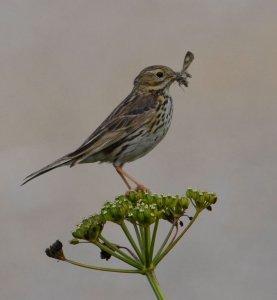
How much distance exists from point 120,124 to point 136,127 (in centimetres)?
16

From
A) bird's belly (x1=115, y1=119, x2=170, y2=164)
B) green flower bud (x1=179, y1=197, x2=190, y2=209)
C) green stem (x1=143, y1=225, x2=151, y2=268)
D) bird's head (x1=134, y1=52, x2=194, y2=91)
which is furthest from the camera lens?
bird's head (x1=134, y1=52, x2=194, y2=91)

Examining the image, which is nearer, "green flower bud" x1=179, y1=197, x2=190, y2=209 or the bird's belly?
"green flower bud" x1=179, y1=197, x2=190, y2=209

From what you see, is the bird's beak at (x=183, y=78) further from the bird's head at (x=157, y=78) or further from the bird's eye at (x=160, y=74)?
the bird's eye at (x=160, y=74)

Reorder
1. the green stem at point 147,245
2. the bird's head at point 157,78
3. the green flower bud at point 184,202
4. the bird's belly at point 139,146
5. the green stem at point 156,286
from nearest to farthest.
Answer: the green stem at point 156,286 → the green stem at point 147,245 → the green flower bud at point 184,202 → the bird's belly at point 139,146 → the bird's head at point 157,78

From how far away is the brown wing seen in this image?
7.78m

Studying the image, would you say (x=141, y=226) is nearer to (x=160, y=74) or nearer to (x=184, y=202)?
(x=184, y=202)

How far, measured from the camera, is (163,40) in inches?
786

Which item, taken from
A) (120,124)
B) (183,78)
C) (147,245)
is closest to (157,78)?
(183,78)

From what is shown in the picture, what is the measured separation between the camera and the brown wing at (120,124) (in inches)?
306

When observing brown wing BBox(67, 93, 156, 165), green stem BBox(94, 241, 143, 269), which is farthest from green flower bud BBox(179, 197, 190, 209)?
brown wing BBox(67, 93, 156, 165)

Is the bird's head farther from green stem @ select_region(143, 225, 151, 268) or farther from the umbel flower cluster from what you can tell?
green stem @ select_region(143, 225, 151, 268)

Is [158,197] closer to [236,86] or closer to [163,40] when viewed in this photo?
[236,86]

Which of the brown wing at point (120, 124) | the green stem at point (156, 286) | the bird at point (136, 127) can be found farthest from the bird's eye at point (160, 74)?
the green stem at point (156, 286)

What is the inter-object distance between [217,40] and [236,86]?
2103 millimetres
